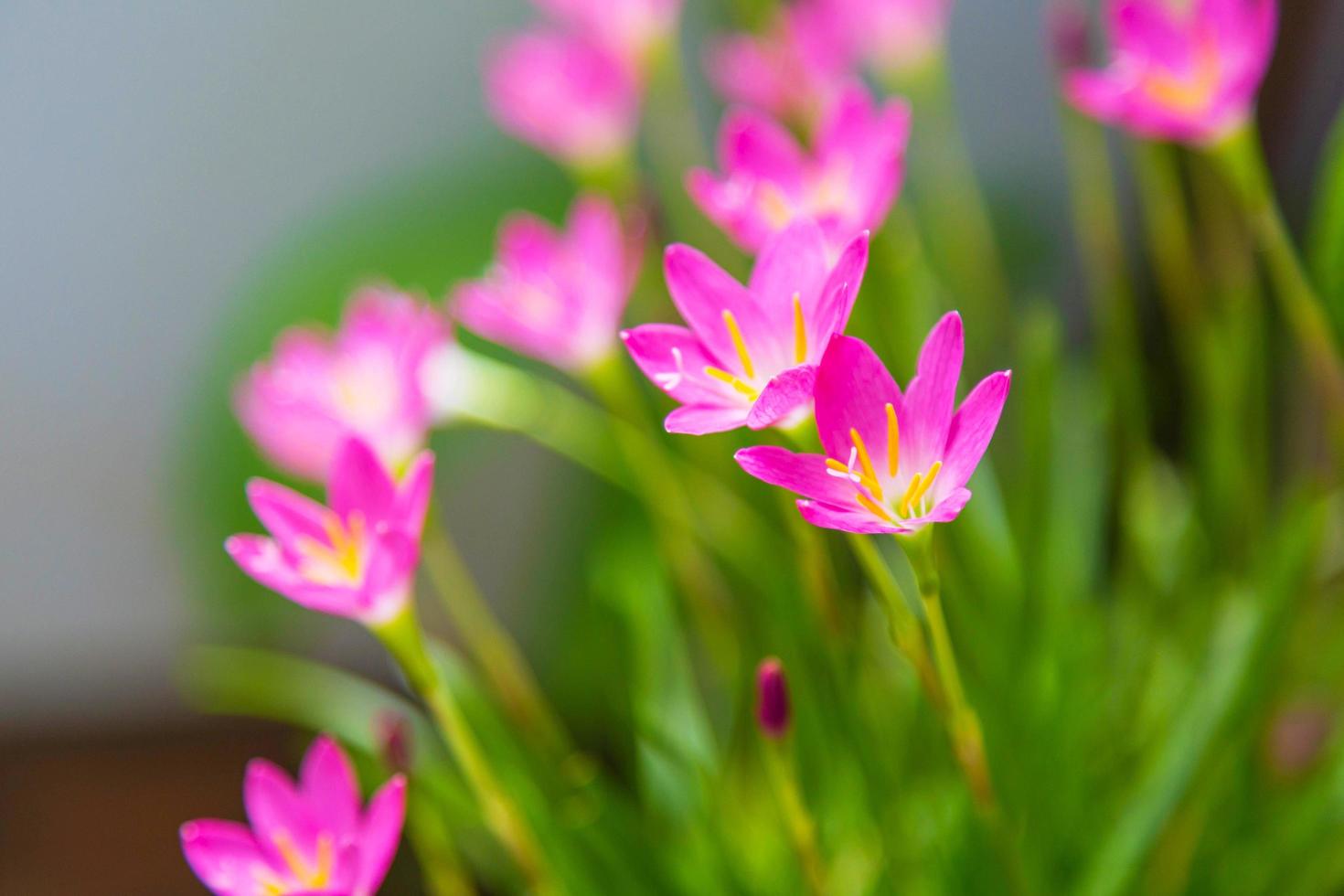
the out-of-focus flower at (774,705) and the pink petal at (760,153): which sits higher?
the pink petal at (760,153)

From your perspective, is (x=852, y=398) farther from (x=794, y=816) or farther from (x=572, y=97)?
(x=572, y=97)

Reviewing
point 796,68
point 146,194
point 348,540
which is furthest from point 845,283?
point 146,194

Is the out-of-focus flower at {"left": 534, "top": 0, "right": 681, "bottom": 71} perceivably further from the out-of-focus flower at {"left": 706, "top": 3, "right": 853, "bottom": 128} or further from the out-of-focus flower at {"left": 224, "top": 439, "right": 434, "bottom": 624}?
the out-of-focus flower at {"left": 224, "top": 439, "right": 434, "bottom": 624}

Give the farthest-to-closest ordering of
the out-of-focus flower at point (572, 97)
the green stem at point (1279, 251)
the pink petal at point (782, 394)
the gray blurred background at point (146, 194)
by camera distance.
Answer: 1. the gray blurred background at point (146, 194)
2. the out-of-focus flower at point (572, 97)
3. the green stem at point (1279, 251)
4. the pink petal at point (782, 394)

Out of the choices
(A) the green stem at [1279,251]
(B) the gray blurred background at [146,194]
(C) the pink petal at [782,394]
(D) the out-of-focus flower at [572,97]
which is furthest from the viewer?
(B) the gray blurred background at [146,194]

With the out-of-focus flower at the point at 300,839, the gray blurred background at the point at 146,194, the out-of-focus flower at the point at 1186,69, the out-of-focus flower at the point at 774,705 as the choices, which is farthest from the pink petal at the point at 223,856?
the gray blurred background at the point at 146,194

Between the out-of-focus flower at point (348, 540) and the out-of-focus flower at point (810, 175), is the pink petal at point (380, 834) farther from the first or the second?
the out-of-focus flower at point (810, 175)

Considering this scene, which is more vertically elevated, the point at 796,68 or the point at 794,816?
the point at 796,68
